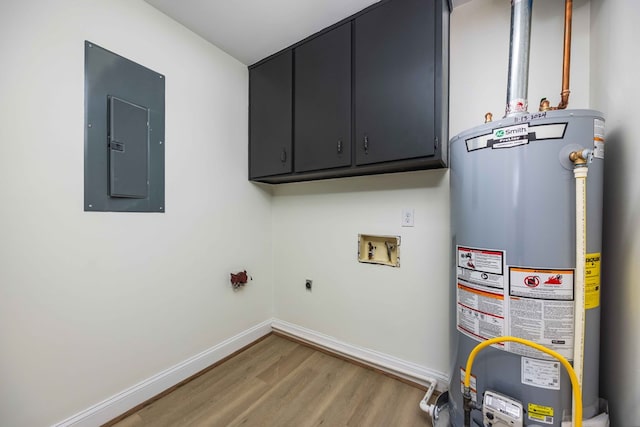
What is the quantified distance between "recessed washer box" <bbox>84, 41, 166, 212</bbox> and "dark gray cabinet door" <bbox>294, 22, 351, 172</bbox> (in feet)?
3.08

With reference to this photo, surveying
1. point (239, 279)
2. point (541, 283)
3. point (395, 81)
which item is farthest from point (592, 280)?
point (239, 279)

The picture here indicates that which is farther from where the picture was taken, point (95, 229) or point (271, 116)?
point (271, 116)

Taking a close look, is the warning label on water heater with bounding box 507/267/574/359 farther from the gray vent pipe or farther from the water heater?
the gray vent pipe

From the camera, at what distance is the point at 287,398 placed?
1.56 meters

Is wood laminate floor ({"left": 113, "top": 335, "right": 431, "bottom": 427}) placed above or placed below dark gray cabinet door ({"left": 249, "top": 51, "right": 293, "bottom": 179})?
below

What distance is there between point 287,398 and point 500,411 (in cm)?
116

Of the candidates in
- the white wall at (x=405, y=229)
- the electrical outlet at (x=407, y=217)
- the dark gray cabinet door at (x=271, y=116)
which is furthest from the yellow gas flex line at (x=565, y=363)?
the dark gray cabinet door at (x=271, y=116)

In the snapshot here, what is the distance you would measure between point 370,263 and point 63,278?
1.81 meters

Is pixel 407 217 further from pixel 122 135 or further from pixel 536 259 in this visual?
pixel 122 135

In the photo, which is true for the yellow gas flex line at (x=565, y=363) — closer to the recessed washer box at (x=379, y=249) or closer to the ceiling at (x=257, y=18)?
the recessed washer box at (x=379, y=249)

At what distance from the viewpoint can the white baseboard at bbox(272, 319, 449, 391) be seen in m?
1.62

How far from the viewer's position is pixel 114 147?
4.58 ft

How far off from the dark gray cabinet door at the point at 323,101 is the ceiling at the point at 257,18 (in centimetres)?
10

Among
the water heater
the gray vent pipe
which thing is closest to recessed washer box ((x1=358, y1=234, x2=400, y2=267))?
the water heater
